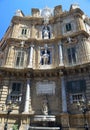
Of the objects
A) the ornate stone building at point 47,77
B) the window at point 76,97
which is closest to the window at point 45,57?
the ornate stone building at point 47,77

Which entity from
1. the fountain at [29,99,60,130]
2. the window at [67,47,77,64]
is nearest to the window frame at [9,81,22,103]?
the fountain at [29,99,60,130]

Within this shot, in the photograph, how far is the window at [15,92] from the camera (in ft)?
57.6

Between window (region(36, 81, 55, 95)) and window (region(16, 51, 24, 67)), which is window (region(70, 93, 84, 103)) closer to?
window (region(36, 81, 55, 95))

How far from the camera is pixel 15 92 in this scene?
18.0 m

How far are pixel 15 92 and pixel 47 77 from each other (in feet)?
12.6

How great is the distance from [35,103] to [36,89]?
1.60m

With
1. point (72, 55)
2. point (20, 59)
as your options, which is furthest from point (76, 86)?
point (20, 59)

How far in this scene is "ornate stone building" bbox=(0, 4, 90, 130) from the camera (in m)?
15.8

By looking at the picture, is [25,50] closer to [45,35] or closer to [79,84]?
[45,35]

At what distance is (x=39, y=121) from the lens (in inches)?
623

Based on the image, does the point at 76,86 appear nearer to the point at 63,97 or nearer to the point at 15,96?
the point at 63,97

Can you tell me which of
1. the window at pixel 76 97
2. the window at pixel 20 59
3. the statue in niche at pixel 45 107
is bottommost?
the statue in niche at pixel 45 107

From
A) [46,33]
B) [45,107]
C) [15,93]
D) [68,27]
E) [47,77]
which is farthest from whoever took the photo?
[46,33]

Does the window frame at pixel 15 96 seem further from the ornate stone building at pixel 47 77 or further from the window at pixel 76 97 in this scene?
the window at pixel 76 97
